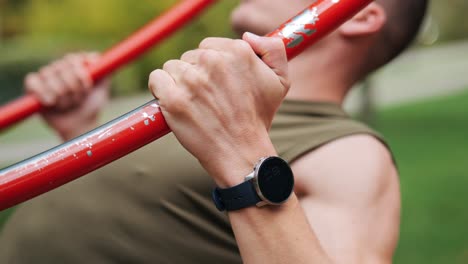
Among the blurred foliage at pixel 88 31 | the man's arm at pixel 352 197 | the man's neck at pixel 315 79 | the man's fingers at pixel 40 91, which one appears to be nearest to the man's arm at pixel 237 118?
the man's arm at pixel 352 197

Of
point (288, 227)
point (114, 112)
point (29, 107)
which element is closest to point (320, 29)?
point (288, 227)

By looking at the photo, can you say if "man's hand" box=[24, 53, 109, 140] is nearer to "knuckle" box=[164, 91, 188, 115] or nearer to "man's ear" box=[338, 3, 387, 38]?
"man's ear" box=[338, 3, 387, 38]

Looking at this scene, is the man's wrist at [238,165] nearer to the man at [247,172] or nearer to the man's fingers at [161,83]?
the man at [247,172]

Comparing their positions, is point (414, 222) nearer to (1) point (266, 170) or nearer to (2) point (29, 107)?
(2) point (29, 107)

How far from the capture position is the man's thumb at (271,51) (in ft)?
3.79

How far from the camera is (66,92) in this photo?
2.22m

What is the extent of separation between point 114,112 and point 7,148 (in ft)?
4.79

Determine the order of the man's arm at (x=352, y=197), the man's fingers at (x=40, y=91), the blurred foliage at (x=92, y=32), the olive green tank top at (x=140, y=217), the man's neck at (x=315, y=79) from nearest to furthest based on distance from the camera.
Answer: the man's arm at (x=352, y=197) → the olive green tank top at (x=140, y=217) → the man's neck at (x=315, y=79) → the man's fingers at (x=40, y=91) → the blurred foliage at (x=92, y=32)

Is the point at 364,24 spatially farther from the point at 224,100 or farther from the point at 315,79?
the point at 224,100

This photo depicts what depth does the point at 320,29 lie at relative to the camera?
47.4 inches

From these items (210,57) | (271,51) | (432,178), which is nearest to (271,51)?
(271,51)

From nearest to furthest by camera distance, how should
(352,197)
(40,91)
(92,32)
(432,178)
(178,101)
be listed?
(178,101)
(352,197)
(40,91)
(432,178)
(92,32)

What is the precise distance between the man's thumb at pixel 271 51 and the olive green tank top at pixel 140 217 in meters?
0.41

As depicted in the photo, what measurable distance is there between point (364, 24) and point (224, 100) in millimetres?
900
